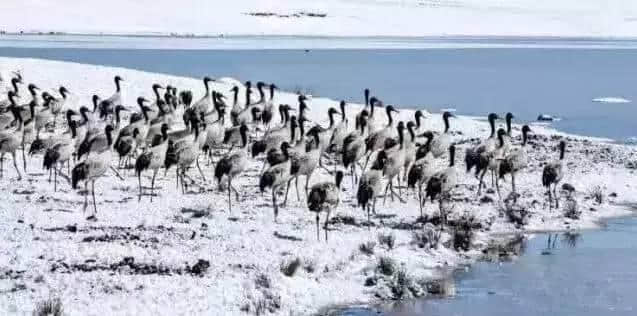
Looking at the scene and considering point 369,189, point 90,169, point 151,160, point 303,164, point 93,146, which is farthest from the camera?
point 93,146

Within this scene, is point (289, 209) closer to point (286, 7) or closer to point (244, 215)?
point (244, 215)

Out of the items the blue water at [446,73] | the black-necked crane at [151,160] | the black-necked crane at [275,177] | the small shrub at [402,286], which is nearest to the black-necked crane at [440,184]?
the black-necked crane at [275,177]

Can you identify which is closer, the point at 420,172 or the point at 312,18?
the point at 420,172

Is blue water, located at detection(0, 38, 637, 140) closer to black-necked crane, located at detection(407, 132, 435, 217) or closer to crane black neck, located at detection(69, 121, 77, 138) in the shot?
black-necked crane, located at detection(407, 132, 435, 217)

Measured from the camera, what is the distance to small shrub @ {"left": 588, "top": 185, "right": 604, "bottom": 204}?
20344mm

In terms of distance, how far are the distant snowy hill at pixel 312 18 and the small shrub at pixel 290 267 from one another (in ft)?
205

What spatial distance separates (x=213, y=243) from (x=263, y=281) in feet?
7.11

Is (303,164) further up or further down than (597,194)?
further up

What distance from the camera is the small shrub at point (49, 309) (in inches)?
460

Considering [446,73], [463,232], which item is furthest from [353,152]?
[446,73]

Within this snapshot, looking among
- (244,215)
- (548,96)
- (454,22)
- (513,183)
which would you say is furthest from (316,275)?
(454,22)

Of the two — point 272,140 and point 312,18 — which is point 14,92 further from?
point 312,18

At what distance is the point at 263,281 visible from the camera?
524 inches

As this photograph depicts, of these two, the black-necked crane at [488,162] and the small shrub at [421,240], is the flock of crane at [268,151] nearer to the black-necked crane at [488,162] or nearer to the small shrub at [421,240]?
the black-necked crane at [488,162]
